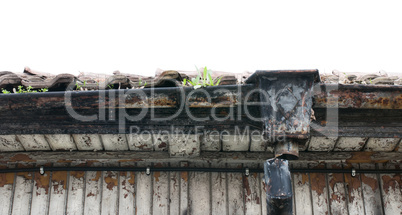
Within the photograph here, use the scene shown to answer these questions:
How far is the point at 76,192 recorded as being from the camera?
2881 mm

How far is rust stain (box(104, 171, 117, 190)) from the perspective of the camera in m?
2.89

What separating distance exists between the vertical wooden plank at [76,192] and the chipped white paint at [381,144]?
2318 mm

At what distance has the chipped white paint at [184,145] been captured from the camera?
2641mm

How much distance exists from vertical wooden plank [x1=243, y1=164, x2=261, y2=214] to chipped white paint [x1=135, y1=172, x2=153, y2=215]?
78 cm

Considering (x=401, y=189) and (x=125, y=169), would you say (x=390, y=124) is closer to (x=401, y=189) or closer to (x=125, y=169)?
(x=401, y=189)

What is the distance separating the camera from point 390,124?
2.35m

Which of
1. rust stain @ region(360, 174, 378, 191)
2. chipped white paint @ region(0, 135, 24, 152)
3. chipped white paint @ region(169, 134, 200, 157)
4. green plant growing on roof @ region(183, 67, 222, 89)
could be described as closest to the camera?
green plant growing on roof @ region(183, 67, 222, 89)

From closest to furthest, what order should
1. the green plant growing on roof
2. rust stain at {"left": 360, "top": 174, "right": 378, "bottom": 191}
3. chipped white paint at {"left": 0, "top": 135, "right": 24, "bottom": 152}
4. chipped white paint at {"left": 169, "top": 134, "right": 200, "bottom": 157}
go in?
1. the green plant growing on roof
2. chipped white paint at {"left": 169, "top": 134, "right": 200, "bottom": 157}
3. chipped white paint at {"left": 0, "top": 135, "right": 24, "bottom": 152}
4. rust stain at {"left": 360, "top": 174, "right": 378, "bottom": 191}

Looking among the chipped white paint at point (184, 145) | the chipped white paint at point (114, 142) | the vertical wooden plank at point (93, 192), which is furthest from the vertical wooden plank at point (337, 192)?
the vertical wooden plank at point (93, 192)

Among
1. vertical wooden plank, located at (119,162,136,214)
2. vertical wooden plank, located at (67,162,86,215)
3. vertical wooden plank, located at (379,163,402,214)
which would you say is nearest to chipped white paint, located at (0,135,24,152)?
vertical wooden plank, located at (67,162,86,215)

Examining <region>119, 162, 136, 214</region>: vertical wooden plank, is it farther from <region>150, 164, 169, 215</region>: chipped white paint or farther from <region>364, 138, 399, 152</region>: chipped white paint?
<region>364, 138, 399, 152</region>: chipped white paint

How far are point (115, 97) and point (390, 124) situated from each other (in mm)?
1832

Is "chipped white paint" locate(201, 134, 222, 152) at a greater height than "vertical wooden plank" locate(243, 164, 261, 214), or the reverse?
"chipped white paint" locate(201, 134, 222, 152)

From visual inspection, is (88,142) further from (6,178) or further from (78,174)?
(6,178)
